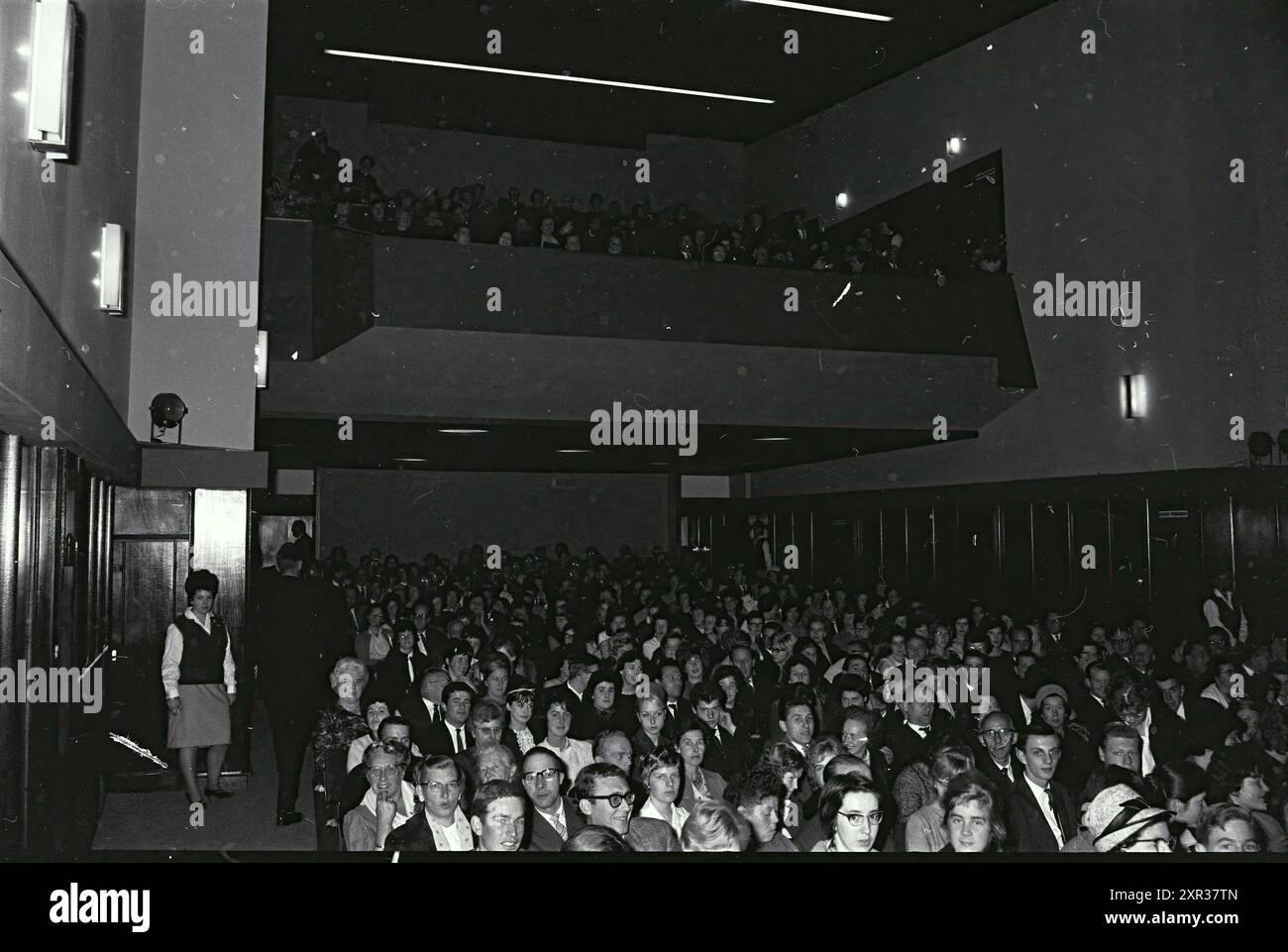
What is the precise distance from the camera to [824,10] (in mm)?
13859

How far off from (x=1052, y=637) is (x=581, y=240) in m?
6.41

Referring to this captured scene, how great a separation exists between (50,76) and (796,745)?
4240 millimetres

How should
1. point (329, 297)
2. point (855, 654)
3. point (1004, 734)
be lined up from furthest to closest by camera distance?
point (329, 297) < point (855, 654) < point (1004, 734)

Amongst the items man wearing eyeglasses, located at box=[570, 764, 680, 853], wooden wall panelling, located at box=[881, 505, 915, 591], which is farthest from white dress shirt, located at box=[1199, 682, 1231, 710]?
wooden wall panelling, located at box=[881, 505, 915, 591]

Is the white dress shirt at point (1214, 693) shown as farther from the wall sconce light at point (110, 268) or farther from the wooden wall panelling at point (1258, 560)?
the wall sconce light at point (110, 268)

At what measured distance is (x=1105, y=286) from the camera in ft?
A: 37.2

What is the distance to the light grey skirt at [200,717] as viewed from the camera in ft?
20.3

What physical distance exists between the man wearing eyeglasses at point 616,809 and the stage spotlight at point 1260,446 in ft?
25.7

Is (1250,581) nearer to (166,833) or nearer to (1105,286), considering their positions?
(1105,286)

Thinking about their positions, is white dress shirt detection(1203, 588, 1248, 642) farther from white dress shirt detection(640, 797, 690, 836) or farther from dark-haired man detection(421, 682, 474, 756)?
dark-haired man detection(421, 682, 474, 756)

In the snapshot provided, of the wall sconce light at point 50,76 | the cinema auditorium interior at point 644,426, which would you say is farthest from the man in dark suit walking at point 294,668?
the wall sconce light at point 50,76

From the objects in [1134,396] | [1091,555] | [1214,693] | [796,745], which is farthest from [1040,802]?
[1134,396]

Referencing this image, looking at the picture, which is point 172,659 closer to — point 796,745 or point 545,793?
point 545,793
